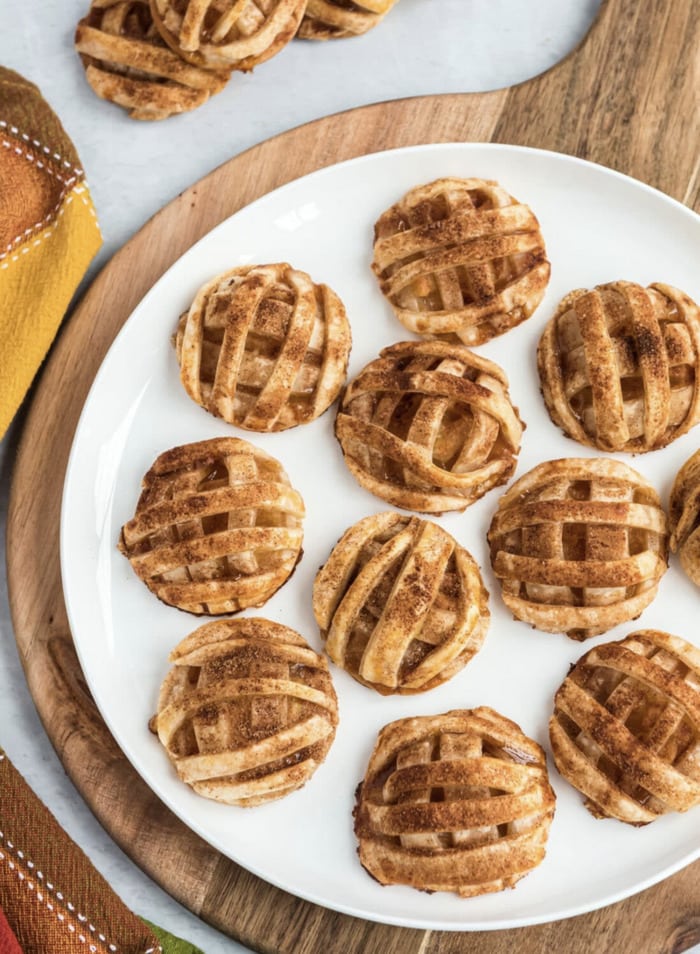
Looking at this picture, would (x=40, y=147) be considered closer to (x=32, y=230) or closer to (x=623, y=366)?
(x=32, y=230)

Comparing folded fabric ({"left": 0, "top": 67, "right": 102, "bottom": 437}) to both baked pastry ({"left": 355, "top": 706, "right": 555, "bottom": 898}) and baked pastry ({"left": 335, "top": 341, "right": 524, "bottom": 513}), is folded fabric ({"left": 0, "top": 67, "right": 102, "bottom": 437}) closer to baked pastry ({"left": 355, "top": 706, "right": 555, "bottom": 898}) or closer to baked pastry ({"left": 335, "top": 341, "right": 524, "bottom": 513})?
baked pastry ({"left": 335, "top": 341, "right": 524, "bottom": 513})

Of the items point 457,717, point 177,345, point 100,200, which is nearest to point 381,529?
point 457,717

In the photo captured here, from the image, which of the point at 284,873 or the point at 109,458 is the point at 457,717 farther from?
the point at 109,458

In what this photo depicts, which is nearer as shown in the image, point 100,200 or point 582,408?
point 582,408

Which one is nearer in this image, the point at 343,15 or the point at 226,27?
the point at 226,27

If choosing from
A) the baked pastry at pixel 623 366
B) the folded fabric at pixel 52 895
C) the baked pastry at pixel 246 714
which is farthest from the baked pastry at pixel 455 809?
the baked pastry at pixel 623 366

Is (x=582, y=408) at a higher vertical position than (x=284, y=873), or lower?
higher

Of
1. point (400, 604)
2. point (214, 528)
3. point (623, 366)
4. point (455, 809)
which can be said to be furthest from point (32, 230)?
point (455, 809)
